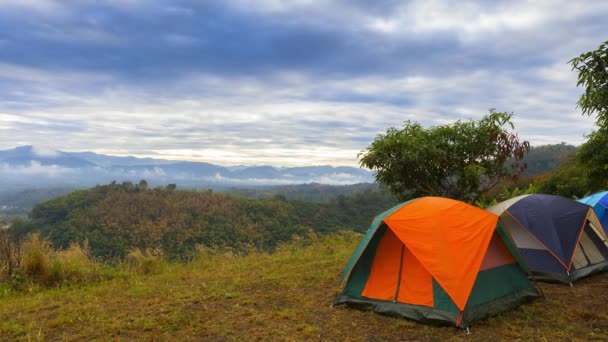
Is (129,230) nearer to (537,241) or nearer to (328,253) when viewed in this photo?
(328,253)

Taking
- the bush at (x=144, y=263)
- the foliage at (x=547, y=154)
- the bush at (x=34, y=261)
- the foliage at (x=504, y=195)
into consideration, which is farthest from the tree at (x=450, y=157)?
the foliage at (x=547, y=154)

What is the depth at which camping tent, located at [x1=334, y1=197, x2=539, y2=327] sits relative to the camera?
5629mm

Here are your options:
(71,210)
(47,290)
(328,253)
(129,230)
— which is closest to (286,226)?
(129,230)

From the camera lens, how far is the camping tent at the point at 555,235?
745 cm

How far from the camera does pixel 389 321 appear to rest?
577cm

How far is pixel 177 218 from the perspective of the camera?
163 feet

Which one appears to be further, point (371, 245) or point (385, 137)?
point (385, 137)

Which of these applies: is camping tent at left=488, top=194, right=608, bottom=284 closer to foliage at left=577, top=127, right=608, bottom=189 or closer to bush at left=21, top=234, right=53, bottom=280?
foliage at left=577, top=127, right=608, bottom=189

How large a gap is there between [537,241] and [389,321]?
153 inches

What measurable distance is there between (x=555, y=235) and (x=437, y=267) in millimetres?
3460

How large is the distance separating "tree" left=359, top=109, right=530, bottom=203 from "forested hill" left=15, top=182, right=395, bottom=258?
68.8 ft

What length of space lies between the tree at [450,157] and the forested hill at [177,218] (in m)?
21.0

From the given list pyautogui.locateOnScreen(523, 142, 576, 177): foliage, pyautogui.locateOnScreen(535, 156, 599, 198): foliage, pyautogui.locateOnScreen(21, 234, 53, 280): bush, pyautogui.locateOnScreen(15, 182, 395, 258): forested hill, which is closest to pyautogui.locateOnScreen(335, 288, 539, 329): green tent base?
pyautogui.locateOnScreen(21, 234, 53, 280): bush

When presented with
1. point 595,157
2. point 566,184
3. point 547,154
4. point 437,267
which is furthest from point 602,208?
point 547,154
